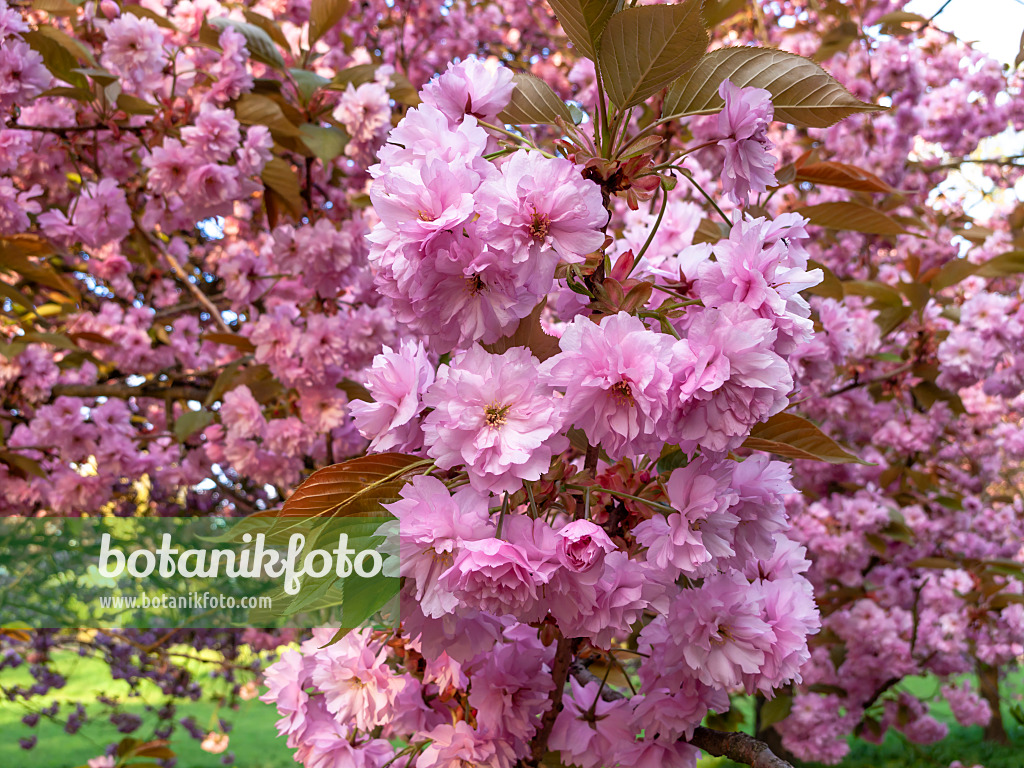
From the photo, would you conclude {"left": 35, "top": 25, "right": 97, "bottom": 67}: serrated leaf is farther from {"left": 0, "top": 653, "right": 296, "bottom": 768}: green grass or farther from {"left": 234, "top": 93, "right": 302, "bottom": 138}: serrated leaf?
{"left": 0, "top": 653, "right": 296, "bottom": 768}: green grass

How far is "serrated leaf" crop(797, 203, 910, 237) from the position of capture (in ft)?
3.79

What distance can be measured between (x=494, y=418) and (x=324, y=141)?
4.08 feet

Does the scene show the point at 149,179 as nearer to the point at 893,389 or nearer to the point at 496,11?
the point at 893,389

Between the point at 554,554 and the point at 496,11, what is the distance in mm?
4592

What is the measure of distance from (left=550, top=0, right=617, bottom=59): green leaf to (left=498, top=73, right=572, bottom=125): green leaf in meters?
0.08

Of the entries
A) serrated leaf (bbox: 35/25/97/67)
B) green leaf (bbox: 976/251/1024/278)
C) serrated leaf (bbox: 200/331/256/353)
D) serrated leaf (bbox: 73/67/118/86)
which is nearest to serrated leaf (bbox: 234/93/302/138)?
serrated leaf (bbox: 73/67/118/86)

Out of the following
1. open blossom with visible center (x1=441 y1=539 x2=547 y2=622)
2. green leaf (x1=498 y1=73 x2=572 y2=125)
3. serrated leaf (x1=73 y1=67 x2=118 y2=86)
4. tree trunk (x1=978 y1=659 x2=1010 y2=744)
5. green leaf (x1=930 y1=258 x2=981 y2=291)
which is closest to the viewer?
open blossom with visible center (x1=441 y1=539 x2=547 y2=622)

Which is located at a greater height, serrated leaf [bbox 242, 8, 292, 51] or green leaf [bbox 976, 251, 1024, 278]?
serrated leaf [bbox 242, 8, 292, 51]

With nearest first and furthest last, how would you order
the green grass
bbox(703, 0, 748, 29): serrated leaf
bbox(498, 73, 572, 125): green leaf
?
bbox(498, 73, 572, 125): green leaf
bbox(703, 0, 748, 29): serrated leaf
the green grass

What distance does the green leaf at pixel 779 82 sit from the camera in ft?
2.22

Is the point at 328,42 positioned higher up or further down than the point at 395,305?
higher up

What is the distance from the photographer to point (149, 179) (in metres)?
1.58

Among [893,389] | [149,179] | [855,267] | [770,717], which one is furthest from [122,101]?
[855,267]

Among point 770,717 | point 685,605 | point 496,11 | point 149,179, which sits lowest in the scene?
point 770,717
